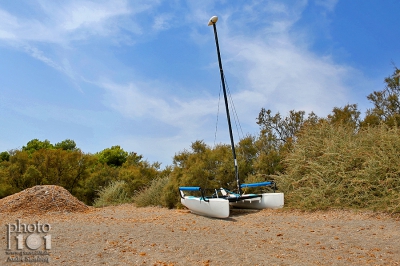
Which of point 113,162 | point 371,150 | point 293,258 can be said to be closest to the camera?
point 293,258

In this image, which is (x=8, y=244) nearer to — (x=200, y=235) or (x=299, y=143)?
(x=200, y=235)

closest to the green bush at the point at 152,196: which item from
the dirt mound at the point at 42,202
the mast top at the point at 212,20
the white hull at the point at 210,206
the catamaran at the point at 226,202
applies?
the dirt mound at the point at 42,202

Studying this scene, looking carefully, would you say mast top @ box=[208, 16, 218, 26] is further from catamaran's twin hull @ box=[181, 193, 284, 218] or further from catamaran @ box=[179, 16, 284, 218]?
catamaran's twin hull @ box=[181, 193, 284, 218]

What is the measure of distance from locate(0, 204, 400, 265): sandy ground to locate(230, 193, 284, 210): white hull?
1.44m

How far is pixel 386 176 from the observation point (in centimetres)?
852

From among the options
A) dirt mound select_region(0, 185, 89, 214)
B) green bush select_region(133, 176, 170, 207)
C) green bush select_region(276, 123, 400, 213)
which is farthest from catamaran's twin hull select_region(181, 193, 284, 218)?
dirt mound select_region(0, 185, 89, 214)

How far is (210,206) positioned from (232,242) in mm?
3226

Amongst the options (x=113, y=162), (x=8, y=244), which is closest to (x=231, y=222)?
(x=8, y=244)

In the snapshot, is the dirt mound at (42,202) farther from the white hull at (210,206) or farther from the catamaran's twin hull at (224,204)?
the white hull at (210,206)

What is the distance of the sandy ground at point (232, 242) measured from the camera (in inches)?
203

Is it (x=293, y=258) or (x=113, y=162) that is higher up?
(x=113, y=162)

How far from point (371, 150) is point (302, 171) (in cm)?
197

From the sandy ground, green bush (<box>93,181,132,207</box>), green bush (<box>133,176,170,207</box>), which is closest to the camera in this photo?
the sandy ground

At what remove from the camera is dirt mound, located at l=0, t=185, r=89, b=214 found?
11992 millimetres
